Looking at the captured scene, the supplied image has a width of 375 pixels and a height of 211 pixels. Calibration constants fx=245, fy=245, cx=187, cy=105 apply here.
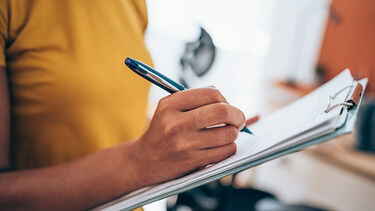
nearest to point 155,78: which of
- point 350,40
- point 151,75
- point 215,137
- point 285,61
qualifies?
point 151,75

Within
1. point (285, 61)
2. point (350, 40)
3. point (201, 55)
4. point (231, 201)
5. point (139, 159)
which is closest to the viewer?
point (139, 159)

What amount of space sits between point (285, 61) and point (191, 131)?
209 cm

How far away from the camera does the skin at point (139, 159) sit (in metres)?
0.32

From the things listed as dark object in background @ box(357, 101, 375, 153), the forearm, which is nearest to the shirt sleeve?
the forearm

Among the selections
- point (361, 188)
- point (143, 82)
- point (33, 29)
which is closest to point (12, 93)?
point (33, 29)

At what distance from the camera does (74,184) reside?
38 centimetres

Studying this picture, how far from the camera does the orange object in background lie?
157 cm

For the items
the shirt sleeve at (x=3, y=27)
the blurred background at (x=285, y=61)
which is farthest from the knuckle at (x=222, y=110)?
the blurred background at (x=285, y=61)

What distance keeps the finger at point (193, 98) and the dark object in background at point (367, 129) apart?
1.22 meters

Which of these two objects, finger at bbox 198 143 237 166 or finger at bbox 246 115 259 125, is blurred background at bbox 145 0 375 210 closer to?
finger at bbox 246 115 259 125

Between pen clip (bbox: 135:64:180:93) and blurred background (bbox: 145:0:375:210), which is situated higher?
blurred background (bbox: 145:0:375:210)

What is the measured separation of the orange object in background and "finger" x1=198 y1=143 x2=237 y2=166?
153 cm

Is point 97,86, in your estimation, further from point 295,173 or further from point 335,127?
point 295,173

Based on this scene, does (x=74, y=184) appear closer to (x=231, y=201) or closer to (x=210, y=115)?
(x=210, y=115)
